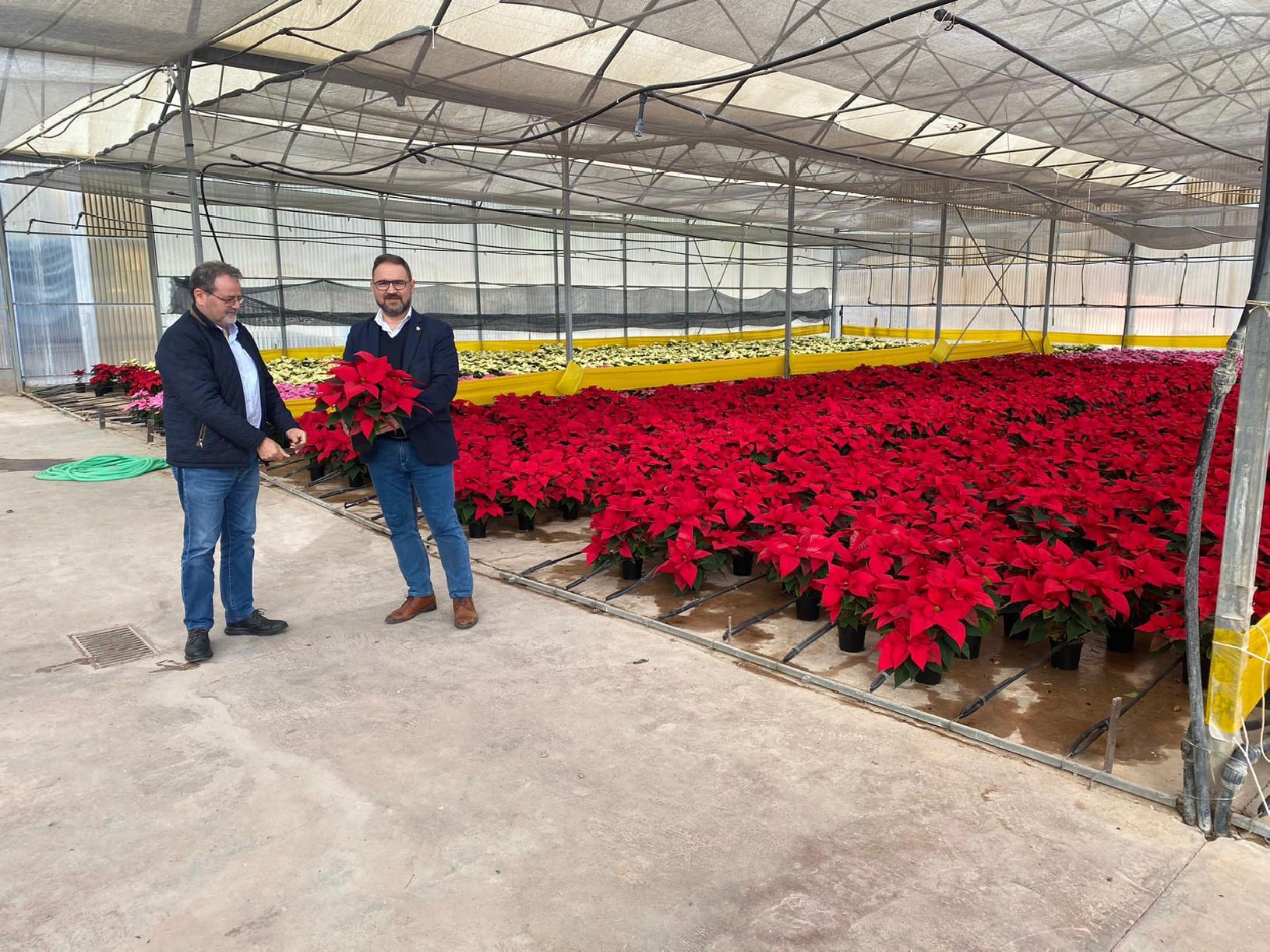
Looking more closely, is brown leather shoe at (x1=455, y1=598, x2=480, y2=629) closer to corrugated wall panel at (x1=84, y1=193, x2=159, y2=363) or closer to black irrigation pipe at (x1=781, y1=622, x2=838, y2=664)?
black irrigation pipe at (x1=781, y1=622, x2=838, y2=664)

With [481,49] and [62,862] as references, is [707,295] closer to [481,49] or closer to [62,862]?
[481,49]

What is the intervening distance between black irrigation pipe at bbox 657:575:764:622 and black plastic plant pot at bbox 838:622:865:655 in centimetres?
81

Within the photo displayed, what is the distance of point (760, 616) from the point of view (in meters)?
4.04

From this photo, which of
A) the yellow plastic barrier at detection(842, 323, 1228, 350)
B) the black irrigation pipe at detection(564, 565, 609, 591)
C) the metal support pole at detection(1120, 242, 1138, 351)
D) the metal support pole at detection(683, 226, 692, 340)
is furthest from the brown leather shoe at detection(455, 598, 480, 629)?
the metal support pole at detection(1120, 242, 1138, 351)

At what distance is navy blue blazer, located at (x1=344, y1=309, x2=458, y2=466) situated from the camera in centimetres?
372

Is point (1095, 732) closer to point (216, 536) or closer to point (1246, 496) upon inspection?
point (1246, 496)

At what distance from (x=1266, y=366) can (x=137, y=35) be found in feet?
24.3

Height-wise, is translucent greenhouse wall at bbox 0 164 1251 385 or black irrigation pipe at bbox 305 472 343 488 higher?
translucent greenhouse wall at bbox 0 164 1251 385

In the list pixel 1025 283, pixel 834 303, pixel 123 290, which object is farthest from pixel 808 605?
pixel 834 303

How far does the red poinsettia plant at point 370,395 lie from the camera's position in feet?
11.6

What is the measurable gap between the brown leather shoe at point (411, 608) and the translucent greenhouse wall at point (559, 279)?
9.06 metres

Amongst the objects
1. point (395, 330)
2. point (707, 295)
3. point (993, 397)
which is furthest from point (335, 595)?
point (707, 295)

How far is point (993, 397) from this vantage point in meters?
8.93

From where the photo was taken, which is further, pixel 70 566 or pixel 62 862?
pixel 70 566
